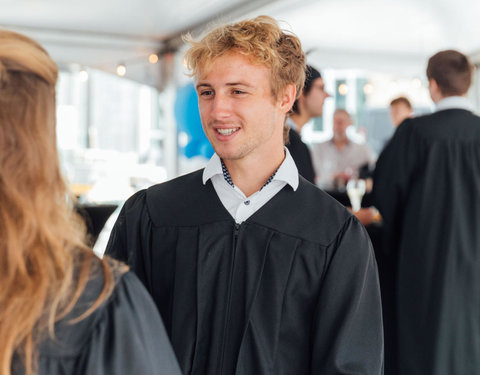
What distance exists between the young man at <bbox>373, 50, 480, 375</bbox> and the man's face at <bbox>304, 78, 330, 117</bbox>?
1.80 feet

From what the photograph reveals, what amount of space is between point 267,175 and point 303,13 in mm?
4416

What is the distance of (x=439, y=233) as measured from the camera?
11.1 feet

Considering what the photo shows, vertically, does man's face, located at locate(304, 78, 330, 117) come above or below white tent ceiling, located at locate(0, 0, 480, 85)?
below

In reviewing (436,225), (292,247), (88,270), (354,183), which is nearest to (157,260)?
(292,247)

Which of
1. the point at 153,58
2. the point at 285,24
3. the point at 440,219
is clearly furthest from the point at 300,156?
the point at 153,58

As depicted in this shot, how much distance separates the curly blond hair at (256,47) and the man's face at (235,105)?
2cm

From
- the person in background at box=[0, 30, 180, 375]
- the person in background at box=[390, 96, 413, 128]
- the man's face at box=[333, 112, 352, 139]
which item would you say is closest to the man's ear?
the person in background at box=[0, 30, 180, 375]

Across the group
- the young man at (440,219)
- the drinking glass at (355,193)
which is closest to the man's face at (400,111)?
the drinking glass at (355,193)

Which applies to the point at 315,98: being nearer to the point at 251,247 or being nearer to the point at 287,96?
the point at 287,96

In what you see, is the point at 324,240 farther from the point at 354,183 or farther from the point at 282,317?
the point at 354,183

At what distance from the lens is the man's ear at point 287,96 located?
5.88ft

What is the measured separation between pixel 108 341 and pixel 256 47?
3.14ft

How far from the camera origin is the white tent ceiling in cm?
570

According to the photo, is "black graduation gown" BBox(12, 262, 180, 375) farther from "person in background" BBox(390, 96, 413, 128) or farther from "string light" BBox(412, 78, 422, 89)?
Result: "string light" BBox(412, 78, 422, 89)
